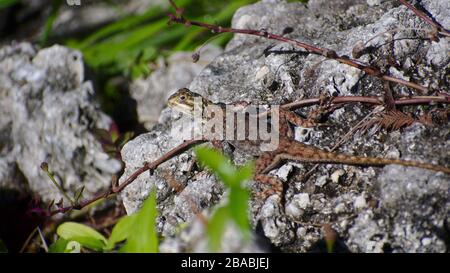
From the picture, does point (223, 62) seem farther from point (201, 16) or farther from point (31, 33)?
point (31, 33)

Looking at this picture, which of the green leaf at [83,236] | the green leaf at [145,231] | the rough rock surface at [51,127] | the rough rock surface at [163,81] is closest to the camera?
the green leaf at [145,231]

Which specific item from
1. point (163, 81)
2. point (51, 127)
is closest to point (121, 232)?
point (51, 127)

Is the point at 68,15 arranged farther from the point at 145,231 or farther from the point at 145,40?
the point at 145,231

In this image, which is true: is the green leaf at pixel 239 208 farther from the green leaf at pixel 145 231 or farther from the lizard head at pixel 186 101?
the lizard head at pixel 186 101

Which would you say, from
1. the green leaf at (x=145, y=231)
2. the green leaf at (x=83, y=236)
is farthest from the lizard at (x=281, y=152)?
the green leaf at (x=83, y=236)

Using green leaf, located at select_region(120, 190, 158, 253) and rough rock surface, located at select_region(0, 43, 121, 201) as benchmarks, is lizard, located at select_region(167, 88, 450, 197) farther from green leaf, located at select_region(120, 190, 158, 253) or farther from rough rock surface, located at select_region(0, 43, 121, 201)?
rough rock surface, located at select_region(0, 43, 121, 201)

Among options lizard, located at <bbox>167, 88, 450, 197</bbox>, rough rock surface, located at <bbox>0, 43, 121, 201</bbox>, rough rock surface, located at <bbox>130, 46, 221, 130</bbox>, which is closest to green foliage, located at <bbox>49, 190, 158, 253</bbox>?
lizard, located at <bbox>167, 88, 450, 197</bbox>
